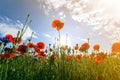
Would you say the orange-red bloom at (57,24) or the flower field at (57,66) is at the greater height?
the orange-red bloom at (57,24)

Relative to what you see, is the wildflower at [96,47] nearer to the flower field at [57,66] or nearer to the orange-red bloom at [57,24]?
the flower field at [57,66]

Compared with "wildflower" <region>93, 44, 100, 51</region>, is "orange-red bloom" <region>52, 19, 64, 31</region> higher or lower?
higher

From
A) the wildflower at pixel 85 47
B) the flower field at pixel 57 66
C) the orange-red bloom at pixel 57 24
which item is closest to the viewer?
the flower field at pixel 57 66

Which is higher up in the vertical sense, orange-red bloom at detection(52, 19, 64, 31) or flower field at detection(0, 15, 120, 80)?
orange-red bloom at detection(52, 19, 64, 31)

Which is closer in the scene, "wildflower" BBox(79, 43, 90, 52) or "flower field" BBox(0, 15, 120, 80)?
"flower field" BBox(0, 15, 120, 80)

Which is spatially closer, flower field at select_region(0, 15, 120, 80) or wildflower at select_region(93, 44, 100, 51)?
flower field at select_region(0, 15, 120, 80)

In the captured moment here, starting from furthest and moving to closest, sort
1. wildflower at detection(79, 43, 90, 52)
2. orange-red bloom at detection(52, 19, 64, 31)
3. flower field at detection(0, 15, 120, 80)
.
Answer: wildflower at detection(79, 43, 90, 52)
orange-red bloom at detection(52, 19, 64, 31)
flower field at detection(0, 15, 120, 80)

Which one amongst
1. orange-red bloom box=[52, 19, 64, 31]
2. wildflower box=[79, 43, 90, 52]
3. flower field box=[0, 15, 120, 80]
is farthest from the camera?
wildflower box=[79, 43, 90, 52]

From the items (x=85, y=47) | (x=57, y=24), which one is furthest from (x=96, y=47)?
(x=57, y=24)

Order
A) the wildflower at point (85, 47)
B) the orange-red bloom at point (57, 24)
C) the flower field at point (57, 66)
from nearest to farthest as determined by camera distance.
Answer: the flower field at point (57, 66)
the orange-red bloom at point (57, 24)
the wildflower at point (85, 47)

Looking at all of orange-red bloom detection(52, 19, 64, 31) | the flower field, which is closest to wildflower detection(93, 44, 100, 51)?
the flower field

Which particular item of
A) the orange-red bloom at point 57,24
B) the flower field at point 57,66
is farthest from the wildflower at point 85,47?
the orange-red bloom at point 57,24

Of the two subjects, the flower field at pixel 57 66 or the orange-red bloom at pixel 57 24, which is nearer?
the flower field at pixel 57 66

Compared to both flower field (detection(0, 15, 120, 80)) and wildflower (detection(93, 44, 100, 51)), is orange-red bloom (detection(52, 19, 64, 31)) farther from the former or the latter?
wildflower (detection(93, 44, 100, 51))
